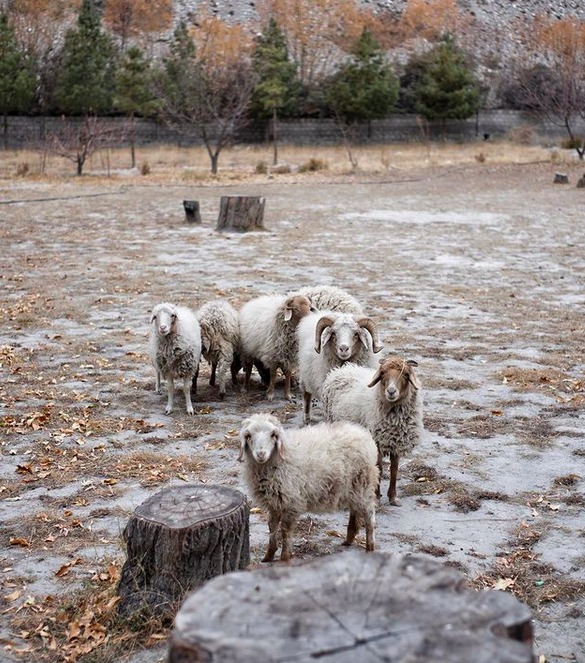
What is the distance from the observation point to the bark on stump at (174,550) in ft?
15.8

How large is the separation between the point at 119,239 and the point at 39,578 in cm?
1564

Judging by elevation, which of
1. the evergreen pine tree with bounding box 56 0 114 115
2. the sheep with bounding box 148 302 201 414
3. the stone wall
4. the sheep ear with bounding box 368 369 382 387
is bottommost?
the sheep with bounding box 148 302 201 414

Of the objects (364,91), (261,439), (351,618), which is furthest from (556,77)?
(351,618)

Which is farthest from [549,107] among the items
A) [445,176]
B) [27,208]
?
[27,208]

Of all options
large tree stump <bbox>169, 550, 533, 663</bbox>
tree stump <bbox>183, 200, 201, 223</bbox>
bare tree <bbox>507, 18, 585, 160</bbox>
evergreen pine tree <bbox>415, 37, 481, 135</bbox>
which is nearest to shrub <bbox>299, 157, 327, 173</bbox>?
bare tree <bbox>507, 18, 585, 160</bbox>

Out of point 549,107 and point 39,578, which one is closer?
point 39,578

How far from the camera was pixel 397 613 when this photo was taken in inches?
108

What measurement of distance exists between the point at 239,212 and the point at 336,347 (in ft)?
45.0

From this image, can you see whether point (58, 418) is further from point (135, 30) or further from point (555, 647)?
point (135, 30)

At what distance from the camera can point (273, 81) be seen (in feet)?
189

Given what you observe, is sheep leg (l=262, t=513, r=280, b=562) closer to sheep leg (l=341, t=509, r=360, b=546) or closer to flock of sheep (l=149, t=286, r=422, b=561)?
flock of sheep (l=149, t=286, r=422, b=561)

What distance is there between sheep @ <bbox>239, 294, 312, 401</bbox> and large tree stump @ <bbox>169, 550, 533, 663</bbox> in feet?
20.2

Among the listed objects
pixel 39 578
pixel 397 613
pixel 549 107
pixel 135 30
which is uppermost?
pixel 135 30

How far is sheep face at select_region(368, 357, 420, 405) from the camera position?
6562 mm
